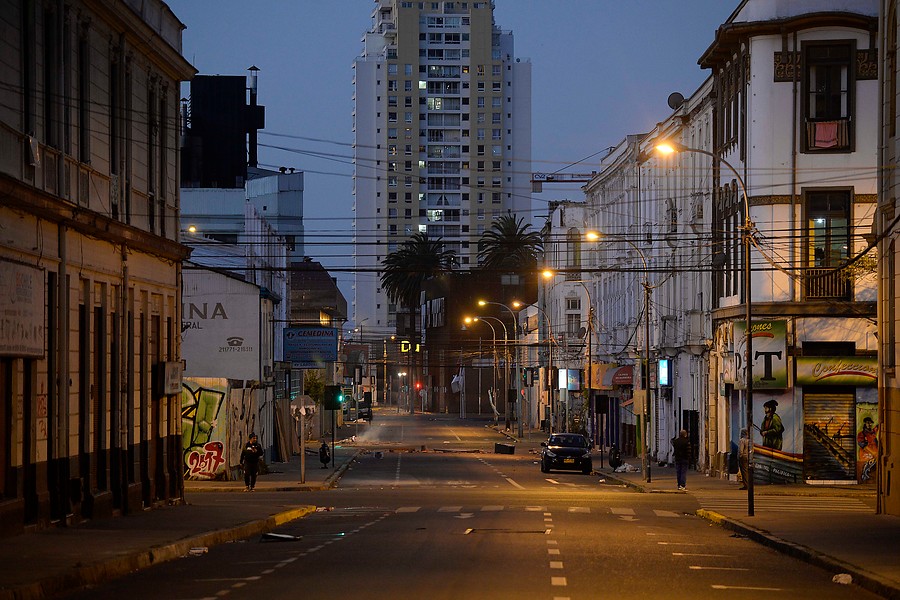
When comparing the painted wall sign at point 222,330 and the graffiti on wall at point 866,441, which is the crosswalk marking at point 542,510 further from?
the painted wall sign at point 222,330

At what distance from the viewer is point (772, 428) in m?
43.5

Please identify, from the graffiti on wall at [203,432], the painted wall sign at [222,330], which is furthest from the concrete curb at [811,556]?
the painted wall sign at [222,330]

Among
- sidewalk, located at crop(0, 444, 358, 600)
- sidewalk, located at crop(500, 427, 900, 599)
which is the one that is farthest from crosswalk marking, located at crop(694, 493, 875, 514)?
sidewalk, located at crop(0, 444, 358, 600)

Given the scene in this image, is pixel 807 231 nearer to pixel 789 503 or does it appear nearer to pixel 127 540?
pixel 789 503

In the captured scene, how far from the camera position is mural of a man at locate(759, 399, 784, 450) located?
43531mm

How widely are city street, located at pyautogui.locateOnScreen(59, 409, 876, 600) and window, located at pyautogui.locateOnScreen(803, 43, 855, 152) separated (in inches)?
476

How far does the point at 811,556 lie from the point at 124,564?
10.7m

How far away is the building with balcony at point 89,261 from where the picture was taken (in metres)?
22.5

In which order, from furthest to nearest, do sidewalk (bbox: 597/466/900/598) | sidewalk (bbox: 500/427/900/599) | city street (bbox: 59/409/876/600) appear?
sidewalk (bbox: 500/427/900/599) < sidewalk (bbox: 597/466/900/598) < city street (bbox: 59/409/876/600)

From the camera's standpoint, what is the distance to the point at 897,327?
30625 millimetres

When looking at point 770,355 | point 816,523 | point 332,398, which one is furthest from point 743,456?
point 332,398

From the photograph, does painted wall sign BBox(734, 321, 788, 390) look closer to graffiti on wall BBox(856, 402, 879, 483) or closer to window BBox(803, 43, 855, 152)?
graffiti on wall BBox(856, 402, 879, 483)

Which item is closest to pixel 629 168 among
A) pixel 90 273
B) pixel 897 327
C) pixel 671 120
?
pixel 671 120

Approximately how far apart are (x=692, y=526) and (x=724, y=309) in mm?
17126
